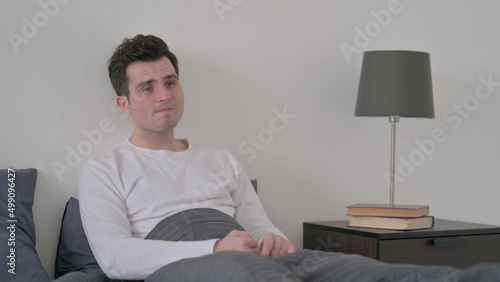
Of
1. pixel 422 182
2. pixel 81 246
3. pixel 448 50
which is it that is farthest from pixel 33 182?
pixel 448 50

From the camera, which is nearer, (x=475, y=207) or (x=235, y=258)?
(x=235, y=258)

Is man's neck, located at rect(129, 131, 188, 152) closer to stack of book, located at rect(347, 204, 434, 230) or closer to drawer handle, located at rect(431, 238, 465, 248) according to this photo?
stack of book, located at rect(347, 204, 434, 230)

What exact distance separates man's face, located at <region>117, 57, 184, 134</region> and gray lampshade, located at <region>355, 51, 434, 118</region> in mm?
831

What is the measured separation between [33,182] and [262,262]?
1.12 m

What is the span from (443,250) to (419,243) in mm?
125

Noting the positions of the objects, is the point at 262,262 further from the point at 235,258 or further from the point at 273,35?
the point at 273,35

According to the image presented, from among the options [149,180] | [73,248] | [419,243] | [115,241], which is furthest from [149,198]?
[419,243]

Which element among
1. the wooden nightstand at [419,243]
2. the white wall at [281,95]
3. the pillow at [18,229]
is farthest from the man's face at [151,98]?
the wooden nightstand at [419,243]

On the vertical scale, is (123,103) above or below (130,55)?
below

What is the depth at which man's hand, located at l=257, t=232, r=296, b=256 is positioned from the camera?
169 centimetres

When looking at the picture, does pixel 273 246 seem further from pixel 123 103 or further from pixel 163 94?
pixel 123 103

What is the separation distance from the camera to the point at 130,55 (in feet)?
6.84

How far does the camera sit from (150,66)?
210 cm

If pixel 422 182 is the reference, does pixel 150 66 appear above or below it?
above
